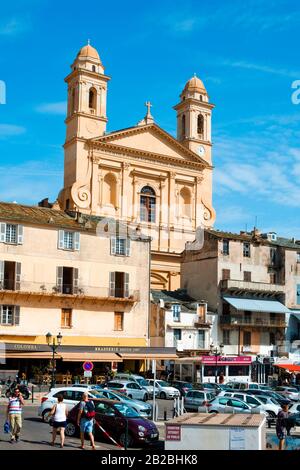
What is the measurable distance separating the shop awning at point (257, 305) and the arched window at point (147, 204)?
784 inches

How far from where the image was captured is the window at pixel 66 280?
52094 millimetres

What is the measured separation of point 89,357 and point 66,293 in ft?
16.2

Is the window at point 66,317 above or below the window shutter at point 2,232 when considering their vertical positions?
below

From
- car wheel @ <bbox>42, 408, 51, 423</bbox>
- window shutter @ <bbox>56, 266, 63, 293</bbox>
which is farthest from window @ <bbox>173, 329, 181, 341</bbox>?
car wheel @ <bbox>42, 408, 51, 423</bbox>

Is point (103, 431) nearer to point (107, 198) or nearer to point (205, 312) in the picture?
point (205, 312)

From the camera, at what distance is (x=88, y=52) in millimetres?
82188

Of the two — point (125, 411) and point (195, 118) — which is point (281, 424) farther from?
point (195, 118)

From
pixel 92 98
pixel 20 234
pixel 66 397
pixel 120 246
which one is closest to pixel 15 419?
pixel 66 397

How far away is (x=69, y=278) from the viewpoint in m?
53.0

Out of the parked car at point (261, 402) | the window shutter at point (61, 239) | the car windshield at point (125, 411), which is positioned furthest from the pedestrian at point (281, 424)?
the window shutter at point (61, 239)

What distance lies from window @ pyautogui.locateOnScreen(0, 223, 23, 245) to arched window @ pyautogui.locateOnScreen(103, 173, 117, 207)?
28446 millimetres

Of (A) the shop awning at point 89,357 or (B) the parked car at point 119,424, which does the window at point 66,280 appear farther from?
(B) the parked car at point 119,424

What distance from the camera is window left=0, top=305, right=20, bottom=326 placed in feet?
164
